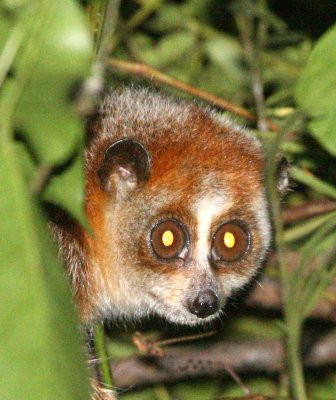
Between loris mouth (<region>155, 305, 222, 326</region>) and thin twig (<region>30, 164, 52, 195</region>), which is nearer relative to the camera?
thin twig (<region>30, 164, 52, 195</region>)

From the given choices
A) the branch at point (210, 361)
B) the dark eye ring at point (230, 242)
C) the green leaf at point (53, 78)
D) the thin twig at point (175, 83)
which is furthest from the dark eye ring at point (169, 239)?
the green leaf at point (53, 78)

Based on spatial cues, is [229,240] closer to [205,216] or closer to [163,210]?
[205,216]

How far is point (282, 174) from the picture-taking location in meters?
3.99

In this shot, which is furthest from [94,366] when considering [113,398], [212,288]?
[212,288]

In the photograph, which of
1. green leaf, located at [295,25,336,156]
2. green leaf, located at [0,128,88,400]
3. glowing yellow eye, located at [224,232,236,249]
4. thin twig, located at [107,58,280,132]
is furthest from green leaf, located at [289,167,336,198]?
green leaf, located at [0,128,88,400]

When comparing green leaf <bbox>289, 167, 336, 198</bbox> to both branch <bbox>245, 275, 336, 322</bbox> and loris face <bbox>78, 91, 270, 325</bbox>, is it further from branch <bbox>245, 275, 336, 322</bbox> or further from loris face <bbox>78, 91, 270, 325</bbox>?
branch <bbox>245, 275, 336, 322</bbox>

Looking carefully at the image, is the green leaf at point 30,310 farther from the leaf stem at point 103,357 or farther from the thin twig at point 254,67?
the thin twig at point 254,67

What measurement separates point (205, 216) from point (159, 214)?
7.3 inches

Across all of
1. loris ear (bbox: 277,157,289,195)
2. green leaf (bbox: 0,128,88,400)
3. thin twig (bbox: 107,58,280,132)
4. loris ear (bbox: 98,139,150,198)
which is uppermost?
thin twig (bbox: 107,58,280,132)

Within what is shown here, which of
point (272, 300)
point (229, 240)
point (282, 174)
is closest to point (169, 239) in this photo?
point (229, 240)

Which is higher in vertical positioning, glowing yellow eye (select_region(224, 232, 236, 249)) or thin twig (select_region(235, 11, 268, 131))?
thin twig (select_region(235, 11, 268, 131))

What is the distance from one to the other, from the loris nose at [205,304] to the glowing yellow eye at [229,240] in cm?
22

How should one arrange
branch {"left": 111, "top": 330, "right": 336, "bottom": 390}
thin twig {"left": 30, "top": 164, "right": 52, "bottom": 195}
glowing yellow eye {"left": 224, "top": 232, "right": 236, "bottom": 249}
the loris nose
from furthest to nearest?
1. branch {"left": 111, "top": 330, "right": 336, "bottom": 390}
2. glowing yellow eye {"left": 224, "top": 232, "right": 236, "bottom": 249}
3. the loris nose
4. thin twig {"left": 30, "top": 164, "right": 52, "bottom": 195}

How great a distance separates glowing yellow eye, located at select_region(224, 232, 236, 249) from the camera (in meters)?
3.70
